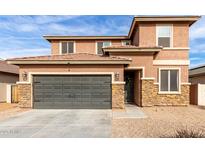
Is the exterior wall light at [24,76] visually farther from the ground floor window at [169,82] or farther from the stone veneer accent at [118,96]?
the ground floor window at [169,82]

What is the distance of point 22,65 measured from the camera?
1620 centimetres

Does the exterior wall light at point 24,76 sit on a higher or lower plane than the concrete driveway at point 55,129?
higher

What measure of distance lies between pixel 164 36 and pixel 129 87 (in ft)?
16.9

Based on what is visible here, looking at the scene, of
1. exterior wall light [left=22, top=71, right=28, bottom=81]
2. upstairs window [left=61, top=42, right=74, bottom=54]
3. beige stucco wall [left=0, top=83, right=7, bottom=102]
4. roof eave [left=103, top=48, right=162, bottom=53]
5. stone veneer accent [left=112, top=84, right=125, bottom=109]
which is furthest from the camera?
upstairs window [left=61, top=42, right=74, bottom=54]

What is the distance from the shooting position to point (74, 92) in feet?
52.1

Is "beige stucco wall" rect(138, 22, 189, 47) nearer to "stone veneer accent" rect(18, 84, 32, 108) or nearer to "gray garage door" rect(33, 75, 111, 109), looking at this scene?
"gray garage door" rect(33, 75, 111, 109)

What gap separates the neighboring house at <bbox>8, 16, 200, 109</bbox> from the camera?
15836 mm

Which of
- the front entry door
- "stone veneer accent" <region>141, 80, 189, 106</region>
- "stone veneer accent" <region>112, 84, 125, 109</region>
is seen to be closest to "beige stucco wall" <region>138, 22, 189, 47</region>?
the front entry door

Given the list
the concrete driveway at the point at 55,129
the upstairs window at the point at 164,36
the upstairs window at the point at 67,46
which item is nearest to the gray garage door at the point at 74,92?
the concrete driveway at the point at 55,129

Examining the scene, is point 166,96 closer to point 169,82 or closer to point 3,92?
point 169,82

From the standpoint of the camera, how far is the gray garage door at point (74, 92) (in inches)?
622

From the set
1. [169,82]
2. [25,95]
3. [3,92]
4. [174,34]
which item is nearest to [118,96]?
[169,82]

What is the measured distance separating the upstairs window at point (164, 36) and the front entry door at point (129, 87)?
3558 mm
